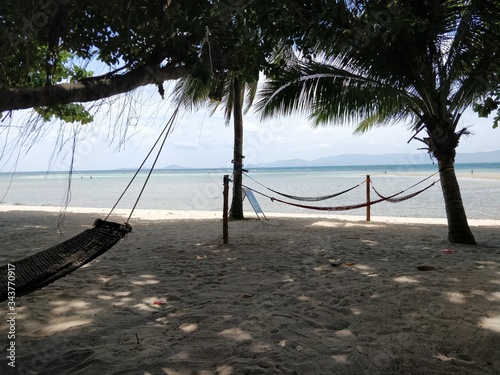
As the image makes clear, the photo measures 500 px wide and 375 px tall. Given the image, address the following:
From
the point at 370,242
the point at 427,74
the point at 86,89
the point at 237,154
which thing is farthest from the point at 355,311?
the point at 237,154

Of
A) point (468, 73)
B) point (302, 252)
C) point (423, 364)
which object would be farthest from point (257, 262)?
point (468, 73)

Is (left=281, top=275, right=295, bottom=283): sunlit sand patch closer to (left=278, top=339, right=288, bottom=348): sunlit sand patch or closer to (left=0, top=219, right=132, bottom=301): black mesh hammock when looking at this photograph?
(left=278, top=339, right=288, bottom=348): sunlit sand patch

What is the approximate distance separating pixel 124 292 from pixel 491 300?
8.18ft

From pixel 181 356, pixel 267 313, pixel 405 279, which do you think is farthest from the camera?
pixel 405 279

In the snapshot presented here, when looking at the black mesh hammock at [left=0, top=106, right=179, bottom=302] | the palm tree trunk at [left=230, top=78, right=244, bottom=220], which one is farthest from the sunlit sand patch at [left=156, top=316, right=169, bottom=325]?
the palm tree trunk at [left=230, top=78, right=244, bottom=220]

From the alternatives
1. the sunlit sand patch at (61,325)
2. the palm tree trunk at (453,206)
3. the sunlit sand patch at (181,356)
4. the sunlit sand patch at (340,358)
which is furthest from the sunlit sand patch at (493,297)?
the sunlit sand patch at (61,325)

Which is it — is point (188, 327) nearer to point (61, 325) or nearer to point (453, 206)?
point (61, 325)

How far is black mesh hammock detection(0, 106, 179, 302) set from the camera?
1.73m

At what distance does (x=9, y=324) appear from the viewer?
200 centimetres

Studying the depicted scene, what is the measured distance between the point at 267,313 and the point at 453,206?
339 centimetres

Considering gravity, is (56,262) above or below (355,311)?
above

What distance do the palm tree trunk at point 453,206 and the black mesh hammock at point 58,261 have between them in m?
3.77

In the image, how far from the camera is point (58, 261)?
2.00 m

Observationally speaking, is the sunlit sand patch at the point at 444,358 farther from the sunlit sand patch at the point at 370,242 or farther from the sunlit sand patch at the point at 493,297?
the sunlit sand patch at the point at 370,242
